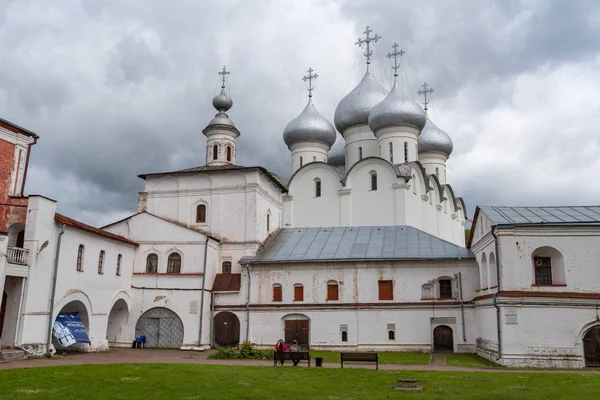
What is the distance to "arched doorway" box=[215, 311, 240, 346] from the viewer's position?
2686 centimetres

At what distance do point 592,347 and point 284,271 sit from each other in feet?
43.4

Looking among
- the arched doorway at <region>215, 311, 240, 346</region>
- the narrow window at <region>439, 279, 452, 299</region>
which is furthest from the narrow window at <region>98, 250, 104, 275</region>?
the narrow window at <region>439, 279, 452, 299</region>

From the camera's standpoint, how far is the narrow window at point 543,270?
68.2 ft

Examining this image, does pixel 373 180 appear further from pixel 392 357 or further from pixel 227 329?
pixel 392 357

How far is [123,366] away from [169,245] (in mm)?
11455

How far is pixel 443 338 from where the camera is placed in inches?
989

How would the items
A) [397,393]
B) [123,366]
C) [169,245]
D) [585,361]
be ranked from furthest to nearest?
[169,245], [585,361], [123,366], [397,393]

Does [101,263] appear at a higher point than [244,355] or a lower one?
higher

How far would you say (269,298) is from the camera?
88.7 feet

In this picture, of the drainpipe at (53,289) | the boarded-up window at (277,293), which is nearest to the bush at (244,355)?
the boarded-up window at (277,293)

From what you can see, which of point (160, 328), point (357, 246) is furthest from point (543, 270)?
point (160, 328)

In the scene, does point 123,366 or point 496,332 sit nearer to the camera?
point 123,366

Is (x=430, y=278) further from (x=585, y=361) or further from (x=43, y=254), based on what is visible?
(x=43, y=254)

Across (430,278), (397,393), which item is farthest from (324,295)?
(397,393)
